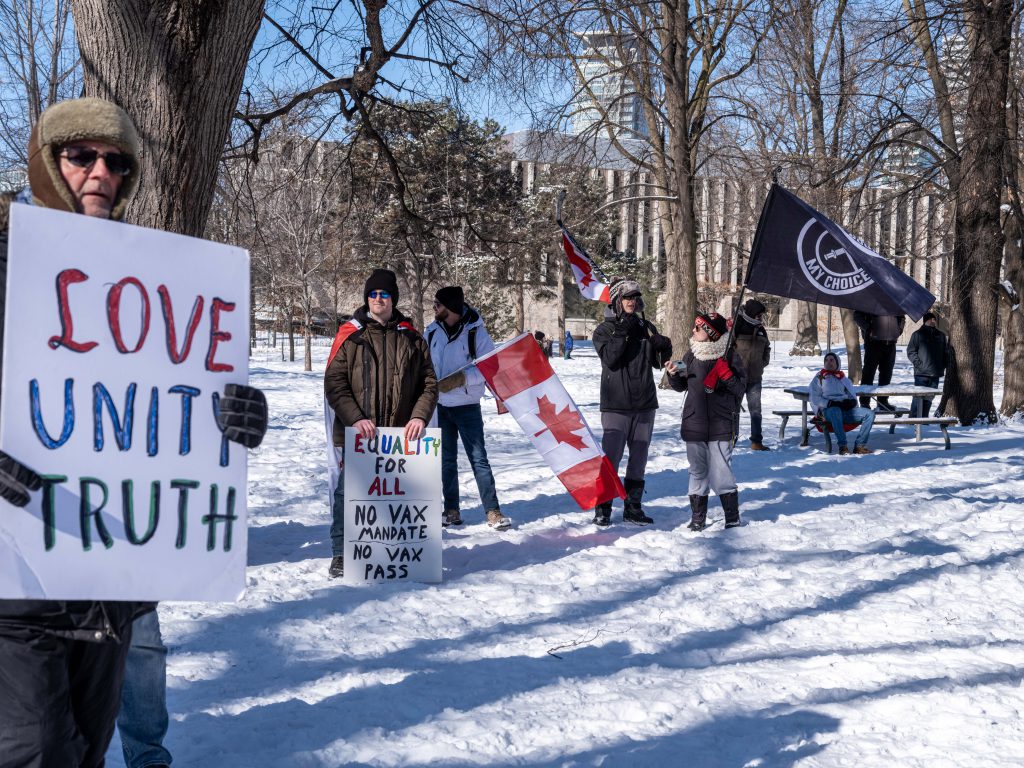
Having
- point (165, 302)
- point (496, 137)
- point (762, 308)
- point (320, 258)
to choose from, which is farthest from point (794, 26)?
point (496, 137)

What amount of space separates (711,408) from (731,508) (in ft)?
2.56

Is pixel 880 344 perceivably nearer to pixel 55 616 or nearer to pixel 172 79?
pixel 172 79

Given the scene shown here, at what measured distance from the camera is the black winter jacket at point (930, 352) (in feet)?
49.4

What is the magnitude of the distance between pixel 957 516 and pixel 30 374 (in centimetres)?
769

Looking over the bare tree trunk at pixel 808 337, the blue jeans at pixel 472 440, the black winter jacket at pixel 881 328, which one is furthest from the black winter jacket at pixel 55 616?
the bare tree trunk at pixel 808 337

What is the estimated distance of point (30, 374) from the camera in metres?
2.17

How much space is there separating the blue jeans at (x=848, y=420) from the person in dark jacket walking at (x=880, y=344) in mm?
2284

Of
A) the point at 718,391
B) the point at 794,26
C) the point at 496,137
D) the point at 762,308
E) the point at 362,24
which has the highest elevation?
the point at 496,137

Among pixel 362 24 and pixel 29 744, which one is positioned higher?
pixel 362 24

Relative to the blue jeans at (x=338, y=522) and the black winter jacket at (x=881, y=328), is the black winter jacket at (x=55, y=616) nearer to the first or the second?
the blue jeans at (x=338, y=522)

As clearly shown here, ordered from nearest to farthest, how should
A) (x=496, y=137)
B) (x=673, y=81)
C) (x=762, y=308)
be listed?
1. (x=762, y=308)
2. (x=673, y=81)
3. (x=496, y=137)

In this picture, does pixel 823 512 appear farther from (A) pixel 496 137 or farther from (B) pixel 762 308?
(A) pixel 496 137

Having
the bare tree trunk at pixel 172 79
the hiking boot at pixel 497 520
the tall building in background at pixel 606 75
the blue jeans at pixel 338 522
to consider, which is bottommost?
the hiking boot at pixel 497 520

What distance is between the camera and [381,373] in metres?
6.18
